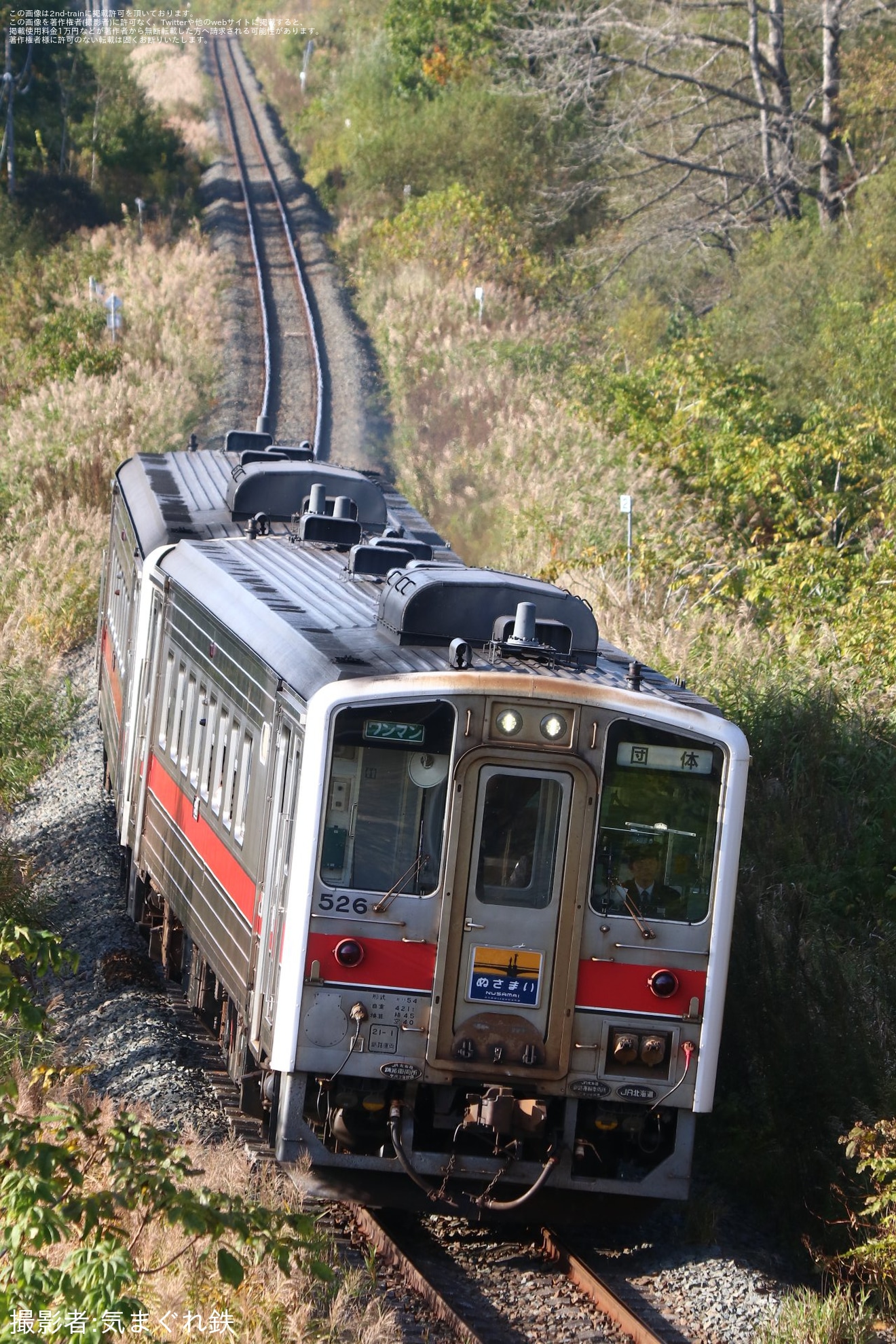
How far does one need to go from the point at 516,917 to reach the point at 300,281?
29.1 meters

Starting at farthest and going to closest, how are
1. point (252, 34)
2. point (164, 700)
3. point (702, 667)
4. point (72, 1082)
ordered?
point (252, 34) < point (702, 667) < point (164, 700) < point (72, 1082)

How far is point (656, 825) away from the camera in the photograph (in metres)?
7.37

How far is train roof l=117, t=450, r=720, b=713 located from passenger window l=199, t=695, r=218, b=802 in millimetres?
548

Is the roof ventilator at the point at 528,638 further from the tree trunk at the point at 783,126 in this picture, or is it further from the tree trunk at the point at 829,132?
the tree trunk at the point at 783,126

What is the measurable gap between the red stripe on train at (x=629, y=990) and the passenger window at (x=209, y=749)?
282 cm

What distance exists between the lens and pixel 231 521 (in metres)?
12.1

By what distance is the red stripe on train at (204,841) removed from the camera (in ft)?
26.8

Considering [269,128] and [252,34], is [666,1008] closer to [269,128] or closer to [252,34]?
[269,128]

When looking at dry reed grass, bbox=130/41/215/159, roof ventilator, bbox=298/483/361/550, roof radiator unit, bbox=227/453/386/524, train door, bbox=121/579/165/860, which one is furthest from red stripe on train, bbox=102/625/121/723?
dry reed grass, bbox=130/41/215/159

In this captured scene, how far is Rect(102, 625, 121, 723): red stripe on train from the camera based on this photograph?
13.0m

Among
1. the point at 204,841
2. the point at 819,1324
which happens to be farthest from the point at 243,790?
the point at 819,1324

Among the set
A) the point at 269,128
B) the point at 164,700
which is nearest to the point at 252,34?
the point at 269,128

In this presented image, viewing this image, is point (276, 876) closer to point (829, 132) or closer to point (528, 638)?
point (528, 638)

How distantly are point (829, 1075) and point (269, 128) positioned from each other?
4783 centimetres
